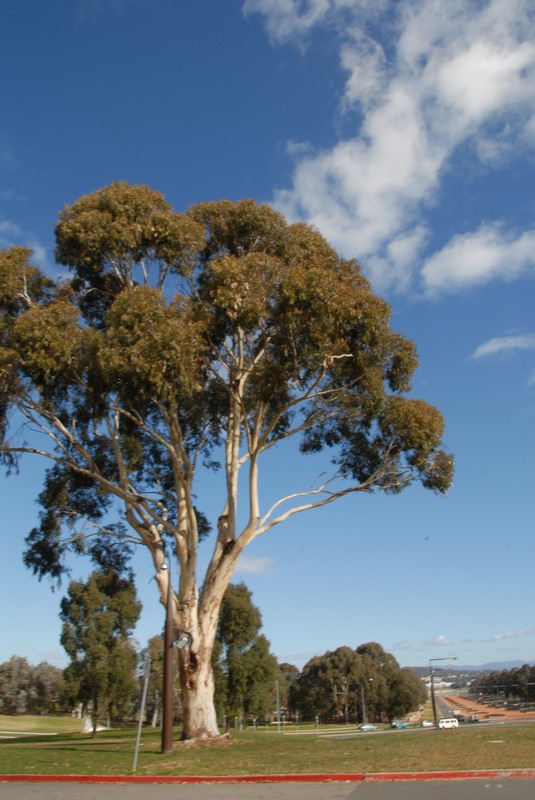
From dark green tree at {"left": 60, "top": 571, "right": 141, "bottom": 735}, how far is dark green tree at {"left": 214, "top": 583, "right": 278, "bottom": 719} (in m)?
7.85

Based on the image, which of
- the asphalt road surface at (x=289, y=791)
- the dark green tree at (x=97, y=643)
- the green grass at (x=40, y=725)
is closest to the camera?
the asphalt road surface at (x=289, y=791)

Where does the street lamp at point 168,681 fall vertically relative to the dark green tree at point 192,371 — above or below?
below

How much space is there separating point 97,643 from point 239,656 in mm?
11504

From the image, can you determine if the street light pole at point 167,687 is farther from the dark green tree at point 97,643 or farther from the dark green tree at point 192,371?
the dark green tree at point 97,643

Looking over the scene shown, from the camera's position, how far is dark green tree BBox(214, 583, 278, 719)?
4950 cm

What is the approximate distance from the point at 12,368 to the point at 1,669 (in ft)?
266

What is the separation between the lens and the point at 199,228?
21859 millimetres

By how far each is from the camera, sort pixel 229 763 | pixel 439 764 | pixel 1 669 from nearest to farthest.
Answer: pixel 439 764
pixel 229 763
pixel 1 669

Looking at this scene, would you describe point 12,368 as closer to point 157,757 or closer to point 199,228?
point 199,228

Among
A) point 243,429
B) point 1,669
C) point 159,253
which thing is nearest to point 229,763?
point 243,429

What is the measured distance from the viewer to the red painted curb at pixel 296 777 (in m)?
11.8

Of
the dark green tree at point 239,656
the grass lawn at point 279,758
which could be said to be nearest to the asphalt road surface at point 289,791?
the grass lawn at point 279,758

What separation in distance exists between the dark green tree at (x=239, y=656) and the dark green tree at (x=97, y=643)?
25.8 feet

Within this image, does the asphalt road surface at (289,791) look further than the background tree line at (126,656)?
No
